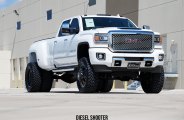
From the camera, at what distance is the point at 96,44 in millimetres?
13875

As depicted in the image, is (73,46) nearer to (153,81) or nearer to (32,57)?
(153,81)

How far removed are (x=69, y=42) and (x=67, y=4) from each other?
35775 millimetres

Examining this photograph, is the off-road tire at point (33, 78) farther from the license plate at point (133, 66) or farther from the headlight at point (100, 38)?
the license plate at point (133, 66)

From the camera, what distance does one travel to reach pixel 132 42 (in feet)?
46.0

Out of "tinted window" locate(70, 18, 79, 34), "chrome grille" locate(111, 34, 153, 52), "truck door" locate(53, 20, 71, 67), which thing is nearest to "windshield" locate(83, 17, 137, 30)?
"tinted window" locate(70, 18, 79, 34)

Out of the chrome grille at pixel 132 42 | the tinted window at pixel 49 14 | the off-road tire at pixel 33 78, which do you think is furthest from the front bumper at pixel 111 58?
the tinted window at pixel 49 14

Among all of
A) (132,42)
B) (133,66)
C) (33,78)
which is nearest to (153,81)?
(133,66)

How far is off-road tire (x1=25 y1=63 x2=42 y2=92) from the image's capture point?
1647cm

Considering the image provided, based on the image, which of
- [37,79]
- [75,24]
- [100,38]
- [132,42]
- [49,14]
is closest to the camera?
[100,38]

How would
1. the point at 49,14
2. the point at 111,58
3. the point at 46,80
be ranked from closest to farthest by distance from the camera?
the point at 111,58
the point at 46,80
the point at 49,14

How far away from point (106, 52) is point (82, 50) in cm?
103

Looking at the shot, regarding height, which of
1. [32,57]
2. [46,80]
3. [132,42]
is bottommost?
[46,80]

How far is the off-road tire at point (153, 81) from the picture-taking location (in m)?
14.9

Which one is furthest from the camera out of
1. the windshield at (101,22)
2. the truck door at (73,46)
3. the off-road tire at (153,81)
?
the windshield at (101,22)
